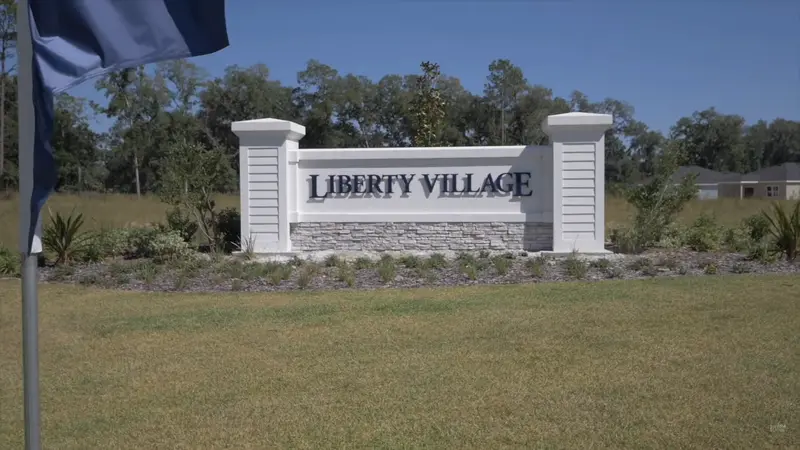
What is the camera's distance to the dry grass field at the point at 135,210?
22.3 metres

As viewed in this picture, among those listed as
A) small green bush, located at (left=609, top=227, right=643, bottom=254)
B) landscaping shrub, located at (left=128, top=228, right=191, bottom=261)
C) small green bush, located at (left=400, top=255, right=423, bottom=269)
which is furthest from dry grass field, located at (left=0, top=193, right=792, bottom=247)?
small green bush, located at (left=400, top=255, right=423, bottom=269)

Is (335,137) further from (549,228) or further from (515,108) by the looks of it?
(549,228)

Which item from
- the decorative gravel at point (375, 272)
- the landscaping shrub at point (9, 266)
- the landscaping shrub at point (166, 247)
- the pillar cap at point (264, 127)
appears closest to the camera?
the decorative gravel at point (375, 272)

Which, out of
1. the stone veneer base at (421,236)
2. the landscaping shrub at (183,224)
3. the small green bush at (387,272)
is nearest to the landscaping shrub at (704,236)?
the stone veneer base at (421,236)

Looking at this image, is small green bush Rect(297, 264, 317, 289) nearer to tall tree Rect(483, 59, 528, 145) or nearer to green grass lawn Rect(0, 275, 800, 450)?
green grass lawn Rect(0, 275, 800, 450)

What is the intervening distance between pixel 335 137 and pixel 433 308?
121 ft

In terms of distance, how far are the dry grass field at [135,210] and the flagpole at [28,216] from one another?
17.0m

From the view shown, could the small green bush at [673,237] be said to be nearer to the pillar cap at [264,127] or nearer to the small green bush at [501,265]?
the small green bush at [501,265]

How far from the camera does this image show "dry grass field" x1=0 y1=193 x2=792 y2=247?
73.3ft

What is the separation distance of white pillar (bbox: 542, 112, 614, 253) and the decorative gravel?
1.14m

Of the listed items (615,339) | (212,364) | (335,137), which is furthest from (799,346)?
(335,137)

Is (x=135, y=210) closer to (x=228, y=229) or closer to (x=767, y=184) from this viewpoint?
(x=228, y=229)

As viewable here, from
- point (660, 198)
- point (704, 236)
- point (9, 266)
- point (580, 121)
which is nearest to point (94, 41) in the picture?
point (9, 266)

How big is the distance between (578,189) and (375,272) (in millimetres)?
4999
